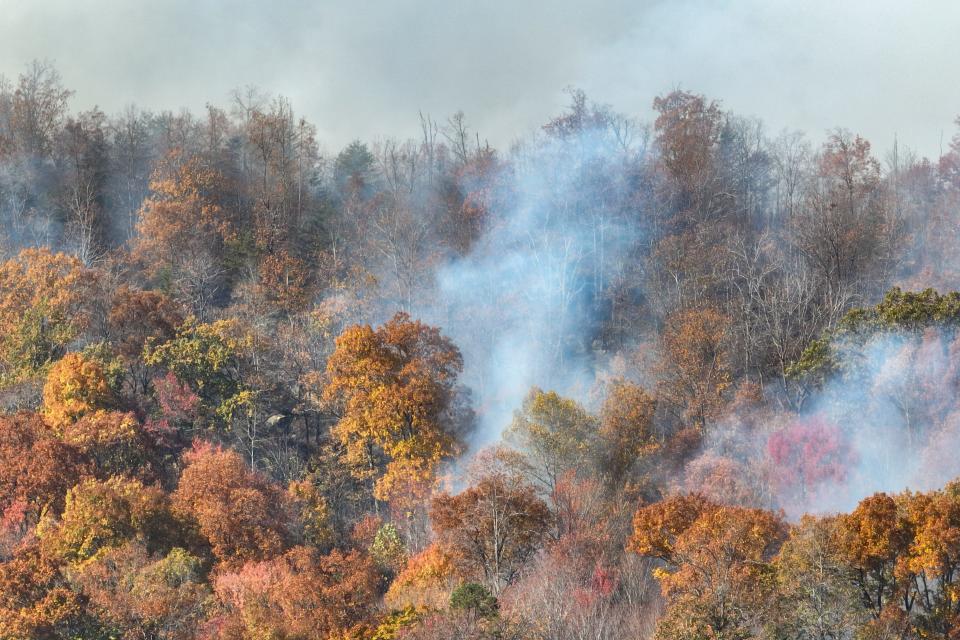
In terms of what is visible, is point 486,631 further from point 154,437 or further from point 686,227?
point 686,227

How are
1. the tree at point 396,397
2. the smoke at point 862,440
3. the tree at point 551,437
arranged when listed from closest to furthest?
the smoke at point 862,440 → the tree at point 551,437 → the tree at point 396,397

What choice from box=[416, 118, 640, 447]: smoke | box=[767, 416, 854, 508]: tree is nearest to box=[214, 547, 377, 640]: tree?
box=[767, 416, 854, 508]: tree

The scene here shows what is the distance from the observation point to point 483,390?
153ft

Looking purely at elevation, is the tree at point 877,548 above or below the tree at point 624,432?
below

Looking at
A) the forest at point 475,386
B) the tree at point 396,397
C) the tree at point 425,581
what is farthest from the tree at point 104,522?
the tree at point 396,397

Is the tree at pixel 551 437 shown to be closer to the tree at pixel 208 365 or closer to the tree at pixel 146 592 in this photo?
the tree at pixel 146 592

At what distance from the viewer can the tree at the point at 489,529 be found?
30984mm

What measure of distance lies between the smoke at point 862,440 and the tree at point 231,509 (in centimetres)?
1351

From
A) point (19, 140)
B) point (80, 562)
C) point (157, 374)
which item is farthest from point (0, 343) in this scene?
point (19, 140)

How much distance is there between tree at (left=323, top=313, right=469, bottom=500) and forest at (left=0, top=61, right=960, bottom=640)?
120mm

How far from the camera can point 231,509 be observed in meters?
33.0

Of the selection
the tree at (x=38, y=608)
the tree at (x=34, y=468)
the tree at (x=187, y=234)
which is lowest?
the tree at (x=38, y=608)

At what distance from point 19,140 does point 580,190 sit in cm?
3002

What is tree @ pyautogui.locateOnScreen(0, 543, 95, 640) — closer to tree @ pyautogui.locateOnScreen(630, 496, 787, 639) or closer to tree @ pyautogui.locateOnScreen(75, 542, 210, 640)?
tree @ pyautogui.locateOnScreen(75, 542, 210, 640)
